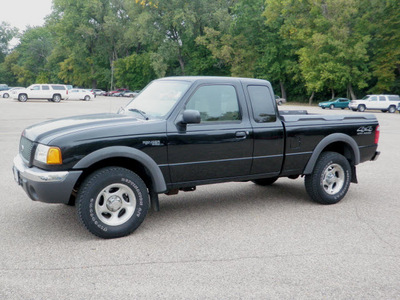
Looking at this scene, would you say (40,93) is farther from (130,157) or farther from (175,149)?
(130,157)

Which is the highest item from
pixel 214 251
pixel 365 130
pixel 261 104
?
pixel 261 104

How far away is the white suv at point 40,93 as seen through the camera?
4075 centimetres

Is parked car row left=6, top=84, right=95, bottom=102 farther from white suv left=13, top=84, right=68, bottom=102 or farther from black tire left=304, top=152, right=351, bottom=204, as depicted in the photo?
black tire left=304, top=152, right=351, bottom=204

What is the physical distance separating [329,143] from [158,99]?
260 centimetres

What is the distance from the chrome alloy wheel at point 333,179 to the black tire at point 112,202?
2.89 meters

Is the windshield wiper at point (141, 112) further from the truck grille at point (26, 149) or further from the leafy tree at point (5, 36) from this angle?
the leafy tree at point (5, 36)

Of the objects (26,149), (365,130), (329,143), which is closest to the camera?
(26,149)

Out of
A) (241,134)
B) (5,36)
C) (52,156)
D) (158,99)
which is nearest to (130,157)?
(52,156)

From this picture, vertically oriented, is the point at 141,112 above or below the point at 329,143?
above

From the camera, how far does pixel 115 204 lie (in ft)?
15.8

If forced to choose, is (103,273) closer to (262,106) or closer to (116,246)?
(116,246)

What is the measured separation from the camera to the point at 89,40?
73.9 metres

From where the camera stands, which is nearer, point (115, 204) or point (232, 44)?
point (115, 204)

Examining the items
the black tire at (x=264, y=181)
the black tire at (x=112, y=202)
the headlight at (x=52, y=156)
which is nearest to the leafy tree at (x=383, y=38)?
the black tire at (x=264, y=181)
